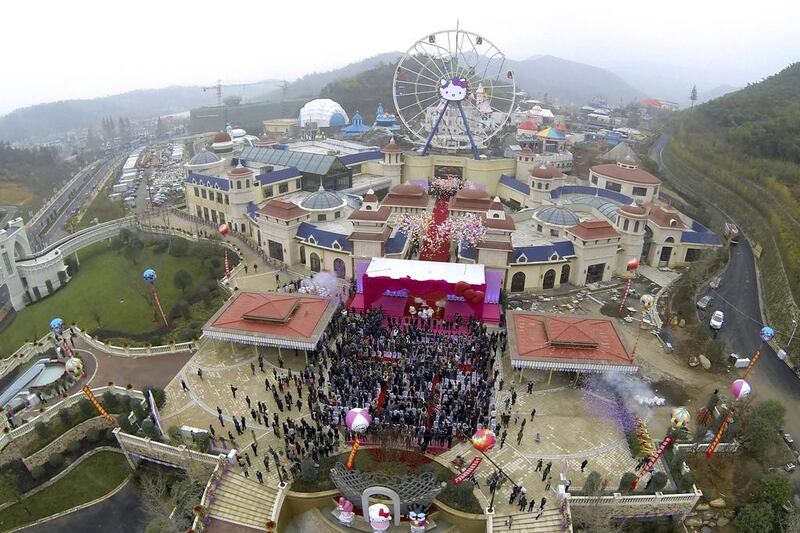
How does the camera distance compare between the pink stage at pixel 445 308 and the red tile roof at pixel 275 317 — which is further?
the pink stage at pixel 445 308

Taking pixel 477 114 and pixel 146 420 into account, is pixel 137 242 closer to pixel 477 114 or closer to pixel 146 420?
pixel 146 420

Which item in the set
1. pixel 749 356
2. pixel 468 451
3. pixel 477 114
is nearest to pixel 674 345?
pixel 749 356

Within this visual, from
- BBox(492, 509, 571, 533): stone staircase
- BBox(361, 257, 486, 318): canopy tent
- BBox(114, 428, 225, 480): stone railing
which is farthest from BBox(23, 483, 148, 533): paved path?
BBox(361, 257, 486, 318): canopy tent

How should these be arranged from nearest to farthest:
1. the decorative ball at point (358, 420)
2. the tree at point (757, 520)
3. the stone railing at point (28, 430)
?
the tree at point (757, 520) → the decorative ball at point (358, 420) → the stone railing at point (28, 430)

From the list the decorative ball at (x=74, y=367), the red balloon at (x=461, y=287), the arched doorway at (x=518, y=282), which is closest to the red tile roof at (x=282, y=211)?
the red balloon at (x=461, y=287)

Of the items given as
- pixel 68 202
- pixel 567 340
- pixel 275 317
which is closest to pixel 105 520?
pixel 275 317

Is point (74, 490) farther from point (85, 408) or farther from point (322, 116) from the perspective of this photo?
point (322, 116)

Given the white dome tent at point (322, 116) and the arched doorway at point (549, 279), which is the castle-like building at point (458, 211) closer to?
the arched doorway at point (549, 279)
